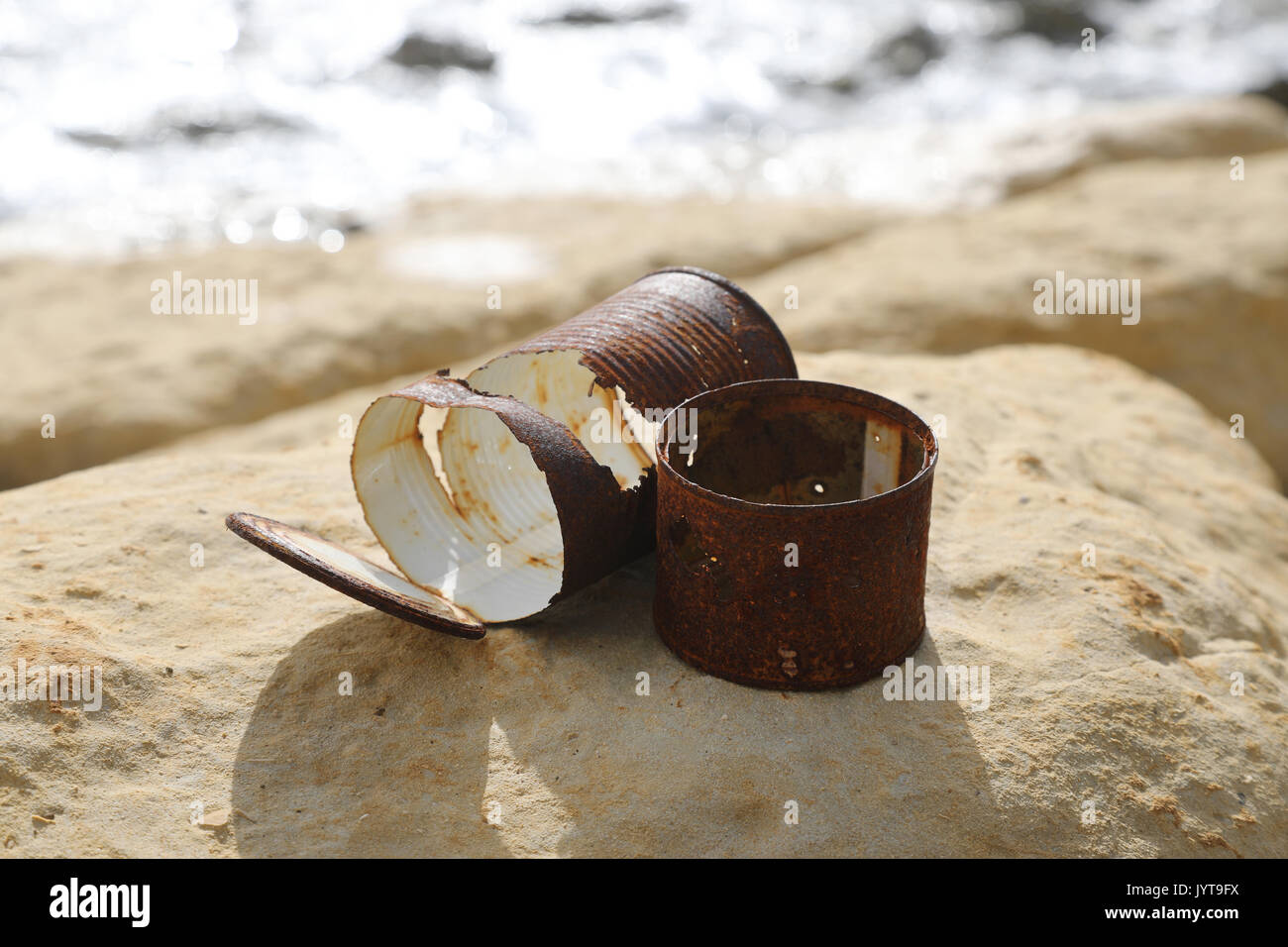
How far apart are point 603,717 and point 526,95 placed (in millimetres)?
12303

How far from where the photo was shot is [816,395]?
414 centimetres

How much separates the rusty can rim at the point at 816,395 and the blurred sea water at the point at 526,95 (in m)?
7.24

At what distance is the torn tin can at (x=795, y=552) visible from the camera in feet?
11.5

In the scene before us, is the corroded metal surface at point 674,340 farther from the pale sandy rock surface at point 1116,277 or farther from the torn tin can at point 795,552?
the pale sandy rock surface at point 1116,277

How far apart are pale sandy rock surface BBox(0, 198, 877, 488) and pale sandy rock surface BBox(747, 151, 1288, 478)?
122cm

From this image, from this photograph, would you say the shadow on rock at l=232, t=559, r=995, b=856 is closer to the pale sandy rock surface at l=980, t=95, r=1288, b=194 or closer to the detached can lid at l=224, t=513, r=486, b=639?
the detached can lid at l=224, t=513, r=486, b=639

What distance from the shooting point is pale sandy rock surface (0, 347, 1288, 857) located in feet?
10.9

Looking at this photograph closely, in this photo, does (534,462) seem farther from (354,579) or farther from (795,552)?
(795,552)

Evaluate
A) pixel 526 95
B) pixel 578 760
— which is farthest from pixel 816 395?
pixel 526 95

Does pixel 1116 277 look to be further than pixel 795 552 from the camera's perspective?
Yes

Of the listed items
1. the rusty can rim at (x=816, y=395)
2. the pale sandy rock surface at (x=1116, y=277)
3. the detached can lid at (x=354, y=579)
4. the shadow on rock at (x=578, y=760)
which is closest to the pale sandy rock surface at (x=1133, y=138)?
the pale sandy rock surface at (x=1116, y=277)

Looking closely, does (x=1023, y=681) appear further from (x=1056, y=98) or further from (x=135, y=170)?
(x=1056, y=98)

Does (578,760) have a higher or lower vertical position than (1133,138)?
lower

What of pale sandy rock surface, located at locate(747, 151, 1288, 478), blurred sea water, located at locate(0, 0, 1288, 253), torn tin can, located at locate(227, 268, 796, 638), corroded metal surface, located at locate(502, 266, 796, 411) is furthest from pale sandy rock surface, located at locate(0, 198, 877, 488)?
corroded metal surface, located at locate(502, 266, 796, 411)
